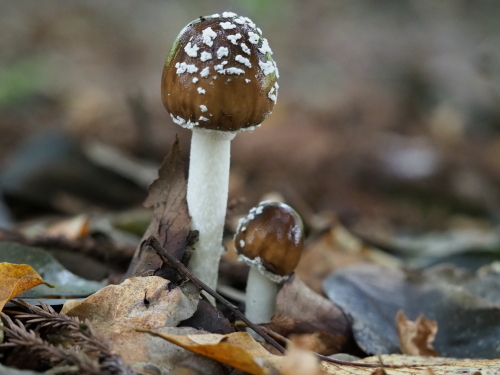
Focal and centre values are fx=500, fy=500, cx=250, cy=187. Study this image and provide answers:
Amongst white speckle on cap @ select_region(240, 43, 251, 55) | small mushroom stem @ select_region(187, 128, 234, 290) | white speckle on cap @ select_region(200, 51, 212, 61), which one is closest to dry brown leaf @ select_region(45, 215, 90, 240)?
small mushroom stem @ select_region(187, 128, 234, 290)

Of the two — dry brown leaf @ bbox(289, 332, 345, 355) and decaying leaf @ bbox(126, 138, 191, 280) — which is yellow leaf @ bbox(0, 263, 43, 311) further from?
dry brown leaf @ bbox(289, 332, 345, 355)

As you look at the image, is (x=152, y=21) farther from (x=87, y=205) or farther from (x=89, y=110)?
(x=87, y=205)

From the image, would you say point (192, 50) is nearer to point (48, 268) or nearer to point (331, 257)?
point (48, 268)

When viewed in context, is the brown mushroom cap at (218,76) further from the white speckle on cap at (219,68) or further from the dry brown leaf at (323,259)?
the dry brown leaf at (323,259)

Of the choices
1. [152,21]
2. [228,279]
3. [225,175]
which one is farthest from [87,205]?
[152,21]

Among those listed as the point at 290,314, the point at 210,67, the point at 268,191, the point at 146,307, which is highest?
the point at 268,191

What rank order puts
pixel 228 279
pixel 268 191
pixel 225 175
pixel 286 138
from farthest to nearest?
pixel 286 138 < pixel 268 191 < pixel 228 279 < pixel 225 175
